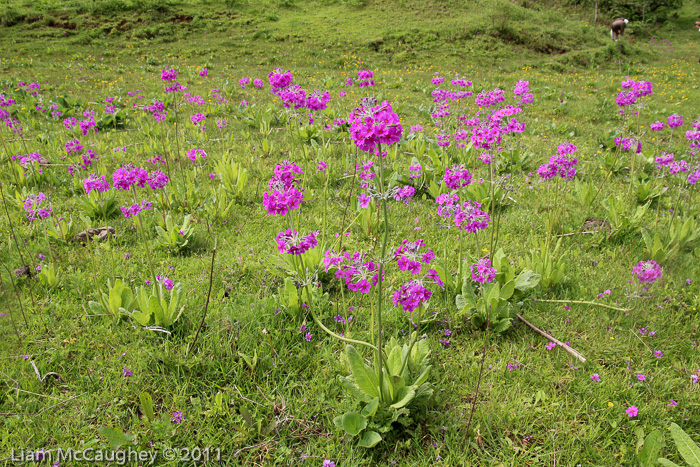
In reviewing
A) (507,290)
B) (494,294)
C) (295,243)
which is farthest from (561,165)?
(295,243)

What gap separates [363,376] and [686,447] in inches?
67.0

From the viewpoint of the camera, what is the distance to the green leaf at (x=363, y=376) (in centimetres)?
233

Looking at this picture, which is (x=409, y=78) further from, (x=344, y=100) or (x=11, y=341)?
(x=11, y=341)

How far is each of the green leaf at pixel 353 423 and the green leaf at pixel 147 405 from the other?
1150mm

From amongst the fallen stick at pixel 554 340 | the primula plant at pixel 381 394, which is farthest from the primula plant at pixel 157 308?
the fallen stick at pixel 554 340

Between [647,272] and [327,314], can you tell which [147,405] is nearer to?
[327,314]

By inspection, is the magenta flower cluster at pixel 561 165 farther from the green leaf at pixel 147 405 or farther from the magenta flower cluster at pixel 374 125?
the green leaf at pixel 147 405

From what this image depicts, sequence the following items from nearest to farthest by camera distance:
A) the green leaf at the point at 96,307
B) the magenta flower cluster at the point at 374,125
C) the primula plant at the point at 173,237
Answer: the magenta flower cluster at the point at 374,125
the green leaf at the point at 96,307
the primula plant at the point at 173,237

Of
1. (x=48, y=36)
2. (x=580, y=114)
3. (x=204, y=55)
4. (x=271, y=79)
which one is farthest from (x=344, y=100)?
(x=48, y=36)

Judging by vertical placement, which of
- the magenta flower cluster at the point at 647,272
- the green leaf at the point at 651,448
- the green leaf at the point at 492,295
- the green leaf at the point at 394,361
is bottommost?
the green leaf at the point at 651,448

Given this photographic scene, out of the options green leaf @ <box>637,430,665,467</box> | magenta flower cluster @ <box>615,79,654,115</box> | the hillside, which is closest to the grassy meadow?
green leaf @ <box>637,430,665,467</box>

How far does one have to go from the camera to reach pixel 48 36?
20.2 m

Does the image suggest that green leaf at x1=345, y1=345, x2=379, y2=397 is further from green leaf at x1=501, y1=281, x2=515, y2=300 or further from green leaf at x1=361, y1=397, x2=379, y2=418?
green leaf at x1=501, y1=281, x2=515, y2=300

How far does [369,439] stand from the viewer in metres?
2.23
